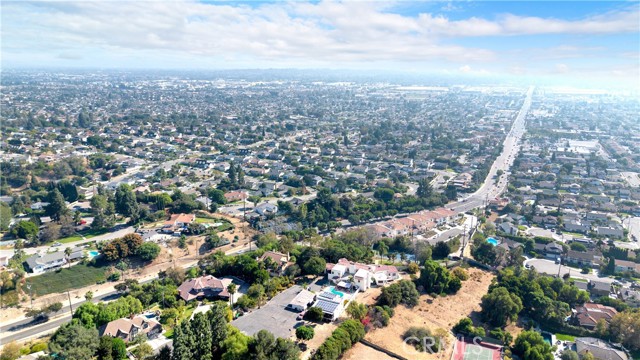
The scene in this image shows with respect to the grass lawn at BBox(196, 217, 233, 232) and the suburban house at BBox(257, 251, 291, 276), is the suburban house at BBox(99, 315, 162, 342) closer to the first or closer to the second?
the suburban house at BBox(257, 251, 291, 276)

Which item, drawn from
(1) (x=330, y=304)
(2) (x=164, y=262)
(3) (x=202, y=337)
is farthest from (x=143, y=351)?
(2) (x=164, y=262)

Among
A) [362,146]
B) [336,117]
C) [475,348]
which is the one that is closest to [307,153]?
[362,146]

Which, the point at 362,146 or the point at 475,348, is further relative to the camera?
the point at 362,146

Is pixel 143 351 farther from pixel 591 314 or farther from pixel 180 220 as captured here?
pixel 591 314

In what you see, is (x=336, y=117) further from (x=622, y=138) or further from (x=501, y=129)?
(x=622, y=138)

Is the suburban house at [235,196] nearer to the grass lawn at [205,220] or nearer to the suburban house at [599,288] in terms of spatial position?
the grass lawn at [205,220]

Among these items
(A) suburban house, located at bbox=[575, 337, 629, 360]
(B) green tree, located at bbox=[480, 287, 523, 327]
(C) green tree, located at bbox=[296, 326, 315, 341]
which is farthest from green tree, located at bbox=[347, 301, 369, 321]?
(A) suburban house, located at bbox=[575, 337, 629, 360]

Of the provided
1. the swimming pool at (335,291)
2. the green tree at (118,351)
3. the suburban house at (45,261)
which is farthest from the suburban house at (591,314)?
the suburban house at (45,261)
